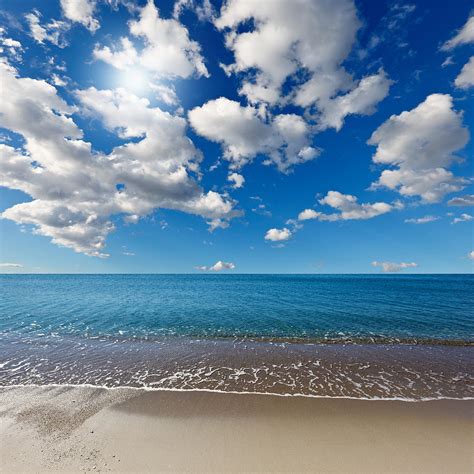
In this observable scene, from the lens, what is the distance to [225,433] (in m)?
7.70

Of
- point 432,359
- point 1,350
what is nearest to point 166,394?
point 1,350

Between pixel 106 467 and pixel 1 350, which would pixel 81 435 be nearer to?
pixel 106 467

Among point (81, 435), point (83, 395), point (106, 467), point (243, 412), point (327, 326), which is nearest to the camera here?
point (106, 467)

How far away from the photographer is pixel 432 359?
1460 cm

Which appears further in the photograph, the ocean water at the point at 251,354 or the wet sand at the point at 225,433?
the ocean water at the point at 251,354

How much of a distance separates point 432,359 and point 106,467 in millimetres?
17665

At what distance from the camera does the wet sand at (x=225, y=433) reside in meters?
6.44

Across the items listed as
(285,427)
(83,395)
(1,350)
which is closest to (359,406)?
(285,427)

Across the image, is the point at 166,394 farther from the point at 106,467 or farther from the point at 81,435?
the point at 106,467

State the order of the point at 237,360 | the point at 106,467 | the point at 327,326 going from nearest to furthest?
the point at 106,467
the point at 237,360
the point at 327,326

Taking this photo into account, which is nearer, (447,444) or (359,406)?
(447,444)

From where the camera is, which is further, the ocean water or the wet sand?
the ocean water

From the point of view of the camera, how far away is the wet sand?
253 inches

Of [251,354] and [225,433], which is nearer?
[225,433]
